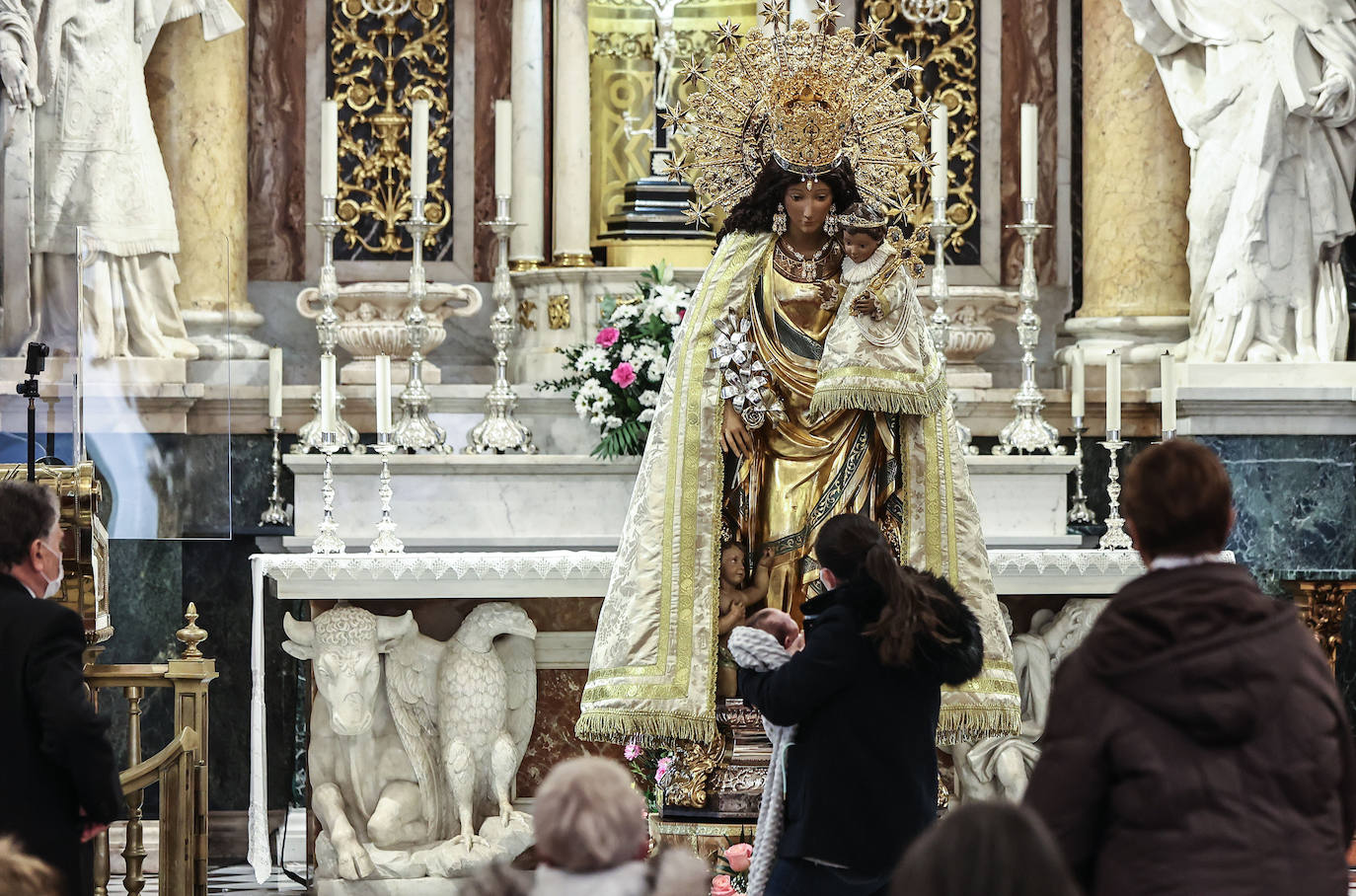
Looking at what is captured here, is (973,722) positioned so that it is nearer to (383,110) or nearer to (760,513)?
(760,513)

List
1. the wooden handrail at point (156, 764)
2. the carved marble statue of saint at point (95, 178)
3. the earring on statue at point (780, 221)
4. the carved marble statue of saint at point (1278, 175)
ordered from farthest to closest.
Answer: the carved marble statue of saint at point (1278, 175)
the carved marble statue of saint at point (95, 178)
the earring on statue at point (780, 221)
the wooden handrail at point (156, 764)

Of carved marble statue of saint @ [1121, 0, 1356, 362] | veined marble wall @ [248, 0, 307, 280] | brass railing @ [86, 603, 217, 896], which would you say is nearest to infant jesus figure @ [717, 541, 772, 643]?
brass railing @ [86, 603, 217, 896]

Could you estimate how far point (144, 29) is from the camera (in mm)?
7930

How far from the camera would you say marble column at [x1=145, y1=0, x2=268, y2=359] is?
823 cm

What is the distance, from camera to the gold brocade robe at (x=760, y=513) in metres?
5.68

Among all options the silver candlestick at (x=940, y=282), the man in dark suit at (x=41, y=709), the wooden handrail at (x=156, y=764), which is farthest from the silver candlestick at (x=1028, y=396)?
the man in dark suit at (x=41, y=709)

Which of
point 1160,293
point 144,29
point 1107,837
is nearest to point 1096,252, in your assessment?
point 1160,293

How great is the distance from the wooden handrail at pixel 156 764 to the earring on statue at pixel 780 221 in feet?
7.22

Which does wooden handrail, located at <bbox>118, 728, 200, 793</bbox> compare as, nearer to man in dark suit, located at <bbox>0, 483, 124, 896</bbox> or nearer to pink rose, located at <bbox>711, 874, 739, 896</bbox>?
man in dark suit, located at <bbox>0, 483, 124, 896</bbox>

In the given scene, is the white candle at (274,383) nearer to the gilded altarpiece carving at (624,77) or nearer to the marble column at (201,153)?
the marble column at (201,153)

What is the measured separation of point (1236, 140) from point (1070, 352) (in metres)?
1.10

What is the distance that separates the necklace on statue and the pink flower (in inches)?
65.7

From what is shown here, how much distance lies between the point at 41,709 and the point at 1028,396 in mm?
5030

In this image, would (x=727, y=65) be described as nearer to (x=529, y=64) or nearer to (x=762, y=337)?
(x=762, y=337)
